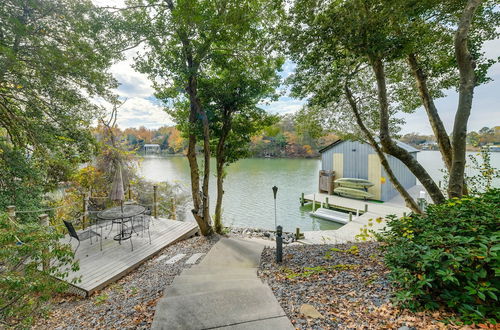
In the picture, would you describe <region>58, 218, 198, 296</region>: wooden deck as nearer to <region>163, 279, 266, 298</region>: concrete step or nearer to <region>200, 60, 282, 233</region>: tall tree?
<region>163, 279, 266, 298</region>: concrete step

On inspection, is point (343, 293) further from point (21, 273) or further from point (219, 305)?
point (21, 273)

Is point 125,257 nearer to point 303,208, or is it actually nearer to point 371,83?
point 371,83

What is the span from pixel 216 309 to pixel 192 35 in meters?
5.20

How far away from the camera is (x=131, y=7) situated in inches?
184

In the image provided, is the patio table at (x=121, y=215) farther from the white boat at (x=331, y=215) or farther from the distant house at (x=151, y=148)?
the distant house at (x=151, y=148)

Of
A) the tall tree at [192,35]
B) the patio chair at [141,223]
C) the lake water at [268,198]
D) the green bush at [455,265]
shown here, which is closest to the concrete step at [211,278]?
the green bush at [455,265]

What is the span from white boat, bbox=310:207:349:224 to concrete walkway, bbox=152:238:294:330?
9.03 meters

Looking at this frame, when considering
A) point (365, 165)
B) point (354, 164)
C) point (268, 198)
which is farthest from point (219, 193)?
point (365, 165)

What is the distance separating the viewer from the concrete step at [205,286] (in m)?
2.59

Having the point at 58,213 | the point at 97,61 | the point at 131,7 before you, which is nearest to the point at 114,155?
the point at 58,213

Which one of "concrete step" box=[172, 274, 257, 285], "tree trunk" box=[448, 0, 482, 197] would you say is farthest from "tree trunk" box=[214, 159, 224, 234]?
"tree trunk" box=[448, 0, 482, 197]

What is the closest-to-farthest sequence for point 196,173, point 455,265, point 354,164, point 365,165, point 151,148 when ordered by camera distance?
1. point 455,265
2. point 196,173
3. point 365,165
4. point 354,164
5. point 151,148

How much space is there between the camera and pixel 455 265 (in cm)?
160

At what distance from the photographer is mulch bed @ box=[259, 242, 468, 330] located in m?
1.76
